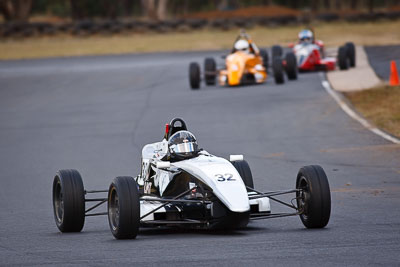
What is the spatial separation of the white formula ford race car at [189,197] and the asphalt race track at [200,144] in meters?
0.18

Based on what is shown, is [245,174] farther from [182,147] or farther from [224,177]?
[224,177]

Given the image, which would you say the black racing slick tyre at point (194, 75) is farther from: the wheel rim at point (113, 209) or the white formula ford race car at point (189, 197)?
the wheel rim at point (113, 209)

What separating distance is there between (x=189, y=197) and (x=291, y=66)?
19790mm

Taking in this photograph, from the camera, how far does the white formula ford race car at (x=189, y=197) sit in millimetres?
9633

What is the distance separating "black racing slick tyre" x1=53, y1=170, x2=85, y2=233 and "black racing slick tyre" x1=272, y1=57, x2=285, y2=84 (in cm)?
1829

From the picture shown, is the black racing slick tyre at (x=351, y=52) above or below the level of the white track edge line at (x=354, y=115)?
above

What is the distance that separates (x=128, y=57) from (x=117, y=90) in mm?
13923

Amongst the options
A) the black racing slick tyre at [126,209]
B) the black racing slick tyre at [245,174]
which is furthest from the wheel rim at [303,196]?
the black racing slick tyre at [126,209]

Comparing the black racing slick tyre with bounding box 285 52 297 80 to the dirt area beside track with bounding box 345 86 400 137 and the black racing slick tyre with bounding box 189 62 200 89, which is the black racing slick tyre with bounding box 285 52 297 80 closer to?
Result: the black racing slick tyre with bounding box 189 62 200 89

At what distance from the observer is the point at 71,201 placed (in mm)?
10570

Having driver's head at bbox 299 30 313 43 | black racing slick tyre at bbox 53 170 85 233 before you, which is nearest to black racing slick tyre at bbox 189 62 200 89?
driver's head at bbox 299 30 313 43

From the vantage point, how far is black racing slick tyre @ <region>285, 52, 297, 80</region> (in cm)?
2948

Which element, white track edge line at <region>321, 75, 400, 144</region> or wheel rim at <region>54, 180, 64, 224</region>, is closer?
wheel rim at <region>54, 180, 64, 224</region>

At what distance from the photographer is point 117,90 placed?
3162cm
